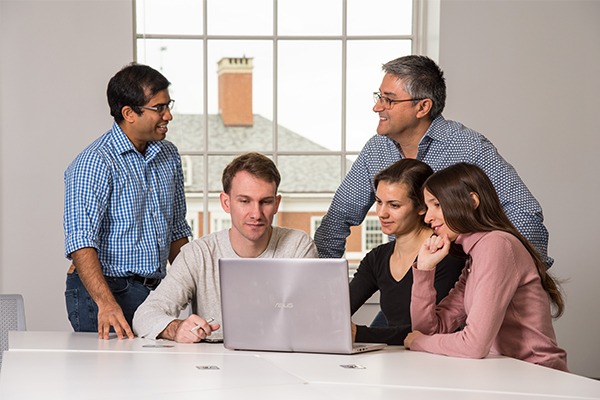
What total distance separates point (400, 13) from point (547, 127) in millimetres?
1079

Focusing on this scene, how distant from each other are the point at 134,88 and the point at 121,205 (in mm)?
450

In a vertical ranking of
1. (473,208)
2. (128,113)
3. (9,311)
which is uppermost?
(128,113)

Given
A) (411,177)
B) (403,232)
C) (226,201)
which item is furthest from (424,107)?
(226,201)

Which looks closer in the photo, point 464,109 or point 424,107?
point 424,107

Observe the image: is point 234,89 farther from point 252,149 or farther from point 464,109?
point 464,109

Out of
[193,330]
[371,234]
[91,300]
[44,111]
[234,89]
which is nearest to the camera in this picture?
[193,330]

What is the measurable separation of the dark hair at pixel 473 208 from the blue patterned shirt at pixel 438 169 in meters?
0.61

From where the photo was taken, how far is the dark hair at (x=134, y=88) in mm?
3506

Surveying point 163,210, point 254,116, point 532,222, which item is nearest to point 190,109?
point 254,116

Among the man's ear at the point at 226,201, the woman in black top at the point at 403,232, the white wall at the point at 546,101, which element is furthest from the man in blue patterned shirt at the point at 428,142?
the white wall at the point at 546,101

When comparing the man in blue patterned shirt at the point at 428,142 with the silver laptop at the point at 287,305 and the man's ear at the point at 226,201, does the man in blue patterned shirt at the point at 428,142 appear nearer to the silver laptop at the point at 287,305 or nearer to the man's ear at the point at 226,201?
the man's ear at the point at 226,201

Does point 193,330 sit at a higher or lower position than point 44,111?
lower

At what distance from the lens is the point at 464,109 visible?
521cm

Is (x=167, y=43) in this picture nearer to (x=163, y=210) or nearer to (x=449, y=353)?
(x=163, y=210)
